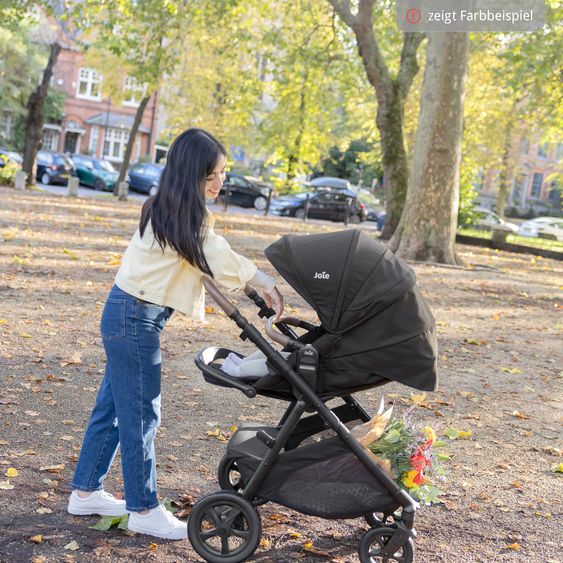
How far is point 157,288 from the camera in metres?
3.82

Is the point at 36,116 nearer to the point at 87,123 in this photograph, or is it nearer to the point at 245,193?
Result: the point at 245,193

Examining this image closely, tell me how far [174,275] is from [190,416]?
2.55 meters

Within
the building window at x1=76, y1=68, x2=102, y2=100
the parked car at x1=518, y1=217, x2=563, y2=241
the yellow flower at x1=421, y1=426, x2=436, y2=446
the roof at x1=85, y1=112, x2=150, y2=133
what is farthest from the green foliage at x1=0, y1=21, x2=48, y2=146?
the yellow flower at x1=421, y1=426, x2=436, y2=446

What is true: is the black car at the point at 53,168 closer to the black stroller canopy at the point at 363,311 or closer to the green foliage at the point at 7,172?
the green foliage at the point at 7,172

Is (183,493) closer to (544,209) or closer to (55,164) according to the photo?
(55,164)

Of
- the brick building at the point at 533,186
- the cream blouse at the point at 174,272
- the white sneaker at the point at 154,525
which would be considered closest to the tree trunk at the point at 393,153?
the cream blouse at the point at 174,272

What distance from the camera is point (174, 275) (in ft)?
12.6

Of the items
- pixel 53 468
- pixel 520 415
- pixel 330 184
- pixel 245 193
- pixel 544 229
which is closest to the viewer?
pixel 53 468

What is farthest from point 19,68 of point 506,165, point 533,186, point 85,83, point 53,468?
point 533,186

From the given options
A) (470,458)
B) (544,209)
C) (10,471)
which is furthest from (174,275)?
(544,209)

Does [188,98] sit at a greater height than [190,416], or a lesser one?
greater

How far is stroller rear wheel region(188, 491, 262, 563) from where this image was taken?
12.7ft

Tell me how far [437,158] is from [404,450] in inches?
580

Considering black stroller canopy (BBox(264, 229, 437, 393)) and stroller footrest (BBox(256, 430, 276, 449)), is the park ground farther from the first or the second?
black stroller canopy (BBox(264, 229, 437, 393))
